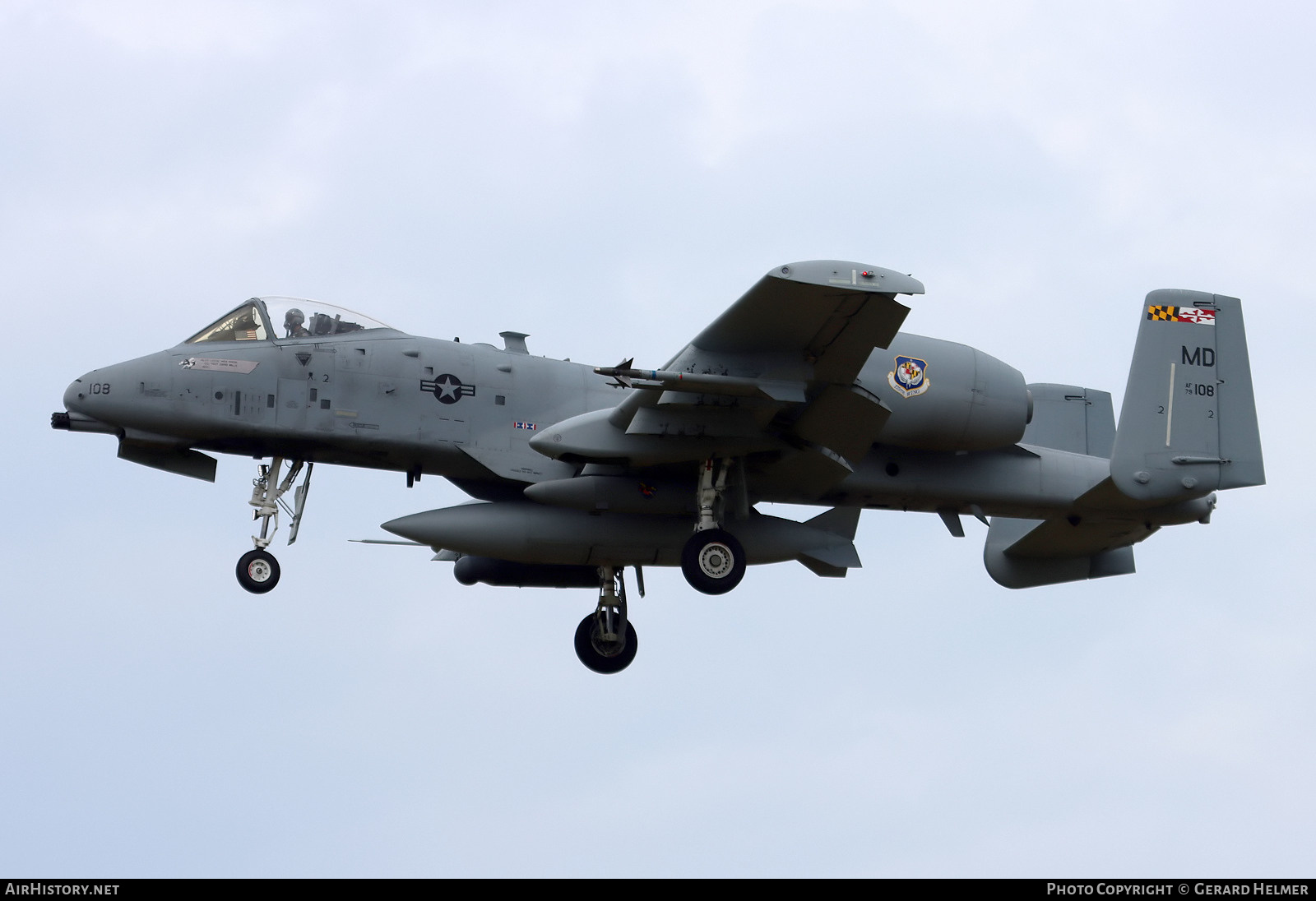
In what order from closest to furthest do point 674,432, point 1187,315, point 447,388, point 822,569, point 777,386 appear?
point 777,386 → point 674,432 → point 447,388 → point 1187,315 → point 822,569

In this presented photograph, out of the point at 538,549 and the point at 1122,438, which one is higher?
the point at 1122,438

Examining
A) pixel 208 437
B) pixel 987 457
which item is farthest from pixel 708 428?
pixel 208 437

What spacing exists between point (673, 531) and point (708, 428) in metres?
1.87

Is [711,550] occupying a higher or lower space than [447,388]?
lower

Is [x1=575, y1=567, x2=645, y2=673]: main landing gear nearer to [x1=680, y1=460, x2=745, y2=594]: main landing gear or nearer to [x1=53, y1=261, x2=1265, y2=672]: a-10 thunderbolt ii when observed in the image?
[x1=53, y1=261, x2=1265, y2=672]: a-10 thunderbolt ii

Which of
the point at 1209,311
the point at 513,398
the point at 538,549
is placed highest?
the point at 1209,311

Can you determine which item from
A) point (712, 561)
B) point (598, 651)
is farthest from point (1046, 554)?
point (598, 651)

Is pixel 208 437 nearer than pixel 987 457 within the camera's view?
Yes

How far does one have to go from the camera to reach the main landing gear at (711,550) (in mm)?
19188

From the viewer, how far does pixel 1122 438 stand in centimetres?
2031

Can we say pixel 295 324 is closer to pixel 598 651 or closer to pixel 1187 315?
pixel 598 651

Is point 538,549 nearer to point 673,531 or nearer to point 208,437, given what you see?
point 673,531

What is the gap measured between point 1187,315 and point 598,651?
8.29m

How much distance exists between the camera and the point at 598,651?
72.6ft
